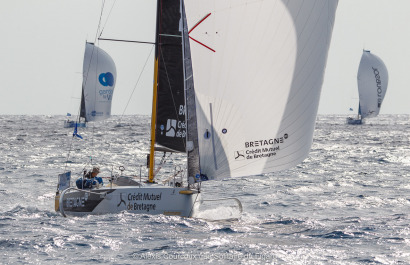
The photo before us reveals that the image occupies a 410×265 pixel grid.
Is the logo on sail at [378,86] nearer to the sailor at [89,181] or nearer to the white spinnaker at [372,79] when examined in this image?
the white spinnaker at [372,79]

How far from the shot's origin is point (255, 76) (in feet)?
51.4

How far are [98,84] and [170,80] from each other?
37.1m

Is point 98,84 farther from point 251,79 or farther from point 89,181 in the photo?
point 251,79

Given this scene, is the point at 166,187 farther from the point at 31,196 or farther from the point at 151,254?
the point at 31,196

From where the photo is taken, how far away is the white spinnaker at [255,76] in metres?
15.5

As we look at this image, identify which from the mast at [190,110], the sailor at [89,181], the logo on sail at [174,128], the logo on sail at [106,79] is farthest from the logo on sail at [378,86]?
the mast at [190,110]

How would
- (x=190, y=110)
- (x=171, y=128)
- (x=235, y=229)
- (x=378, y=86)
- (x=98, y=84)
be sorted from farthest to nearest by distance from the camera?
1. (x=378, y=86)
2. (x=98, y=84)
3. (x=171, y=128)
4. (x=235, y=229)
5. (x=190, y=110)

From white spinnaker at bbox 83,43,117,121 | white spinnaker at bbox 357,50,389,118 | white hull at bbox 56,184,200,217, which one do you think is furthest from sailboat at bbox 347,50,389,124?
white hull at bbox 56,184,200,217

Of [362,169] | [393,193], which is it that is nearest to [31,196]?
[393,193]

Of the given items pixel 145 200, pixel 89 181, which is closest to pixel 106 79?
pixel 89 181

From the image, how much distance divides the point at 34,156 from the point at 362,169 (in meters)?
19.0

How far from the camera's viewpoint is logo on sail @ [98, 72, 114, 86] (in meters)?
55.2

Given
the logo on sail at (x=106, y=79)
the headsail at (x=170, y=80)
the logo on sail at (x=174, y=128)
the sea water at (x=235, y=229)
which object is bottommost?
the sea water at (x=235, y=229)

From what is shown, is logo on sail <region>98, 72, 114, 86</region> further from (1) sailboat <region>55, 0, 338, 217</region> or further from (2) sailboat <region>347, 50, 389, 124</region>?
(2) sailboat <region>347, 50, 389, 124</region>
